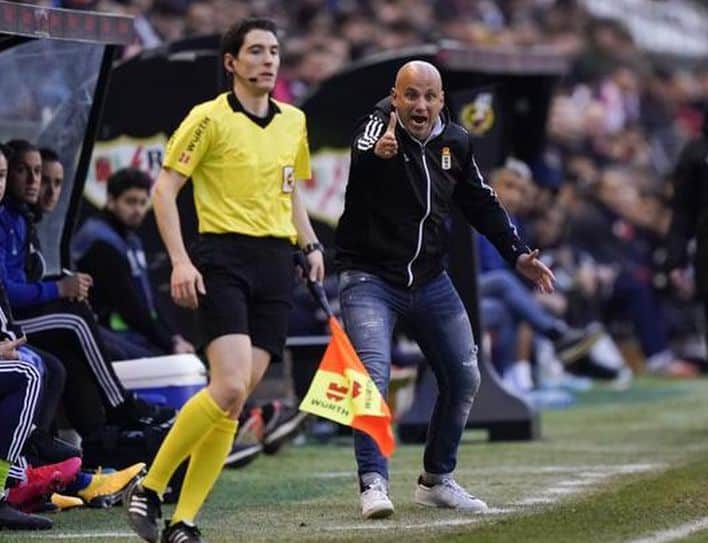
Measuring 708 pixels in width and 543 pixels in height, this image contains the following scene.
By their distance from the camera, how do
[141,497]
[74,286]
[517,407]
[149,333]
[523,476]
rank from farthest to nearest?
[517,407] < [149,333] < [523,476] < [74,286] < [141,497]

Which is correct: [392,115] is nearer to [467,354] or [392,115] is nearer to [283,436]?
[467,354]

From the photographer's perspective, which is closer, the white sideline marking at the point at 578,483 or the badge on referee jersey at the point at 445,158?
the badge on referee jersey at the point at 445,158

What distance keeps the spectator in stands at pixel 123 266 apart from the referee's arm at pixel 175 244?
3410mm

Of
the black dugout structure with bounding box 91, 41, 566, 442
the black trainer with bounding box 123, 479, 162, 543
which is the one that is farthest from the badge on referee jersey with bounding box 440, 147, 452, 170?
the black dugout structure with bounding box 91, 41, 566, 442

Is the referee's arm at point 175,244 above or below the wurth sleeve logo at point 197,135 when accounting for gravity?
below

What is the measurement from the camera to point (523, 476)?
421 inches

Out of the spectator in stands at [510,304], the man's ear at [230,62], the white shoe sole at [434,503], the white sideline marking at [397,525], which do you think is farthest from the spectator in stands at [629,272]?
the man's ear at [230,62]

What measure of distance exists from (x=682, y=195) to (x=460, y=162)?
180 inches

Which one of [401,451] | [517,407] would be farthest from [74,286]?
[517,407]

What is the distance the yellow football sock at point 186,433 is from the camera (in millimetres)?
7625

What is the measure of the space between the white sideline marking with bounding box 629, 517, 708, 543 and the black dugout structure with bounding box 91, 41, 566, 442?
15.2 ft

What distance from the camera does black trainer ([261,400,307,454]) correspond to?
12344 mm

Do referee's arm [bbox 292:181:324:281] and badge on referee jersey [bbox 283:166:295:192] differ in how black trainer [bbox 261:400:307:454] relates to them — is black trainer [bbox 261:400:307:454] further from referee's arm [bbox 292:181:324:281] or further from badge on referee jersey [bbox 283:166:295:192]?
badge on referee jersey [bbox 283:166:295:192]

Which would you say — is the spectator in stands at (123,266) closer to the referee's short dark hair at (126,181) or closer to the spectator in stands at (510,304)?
the referee's short dark hair at (126,181)
